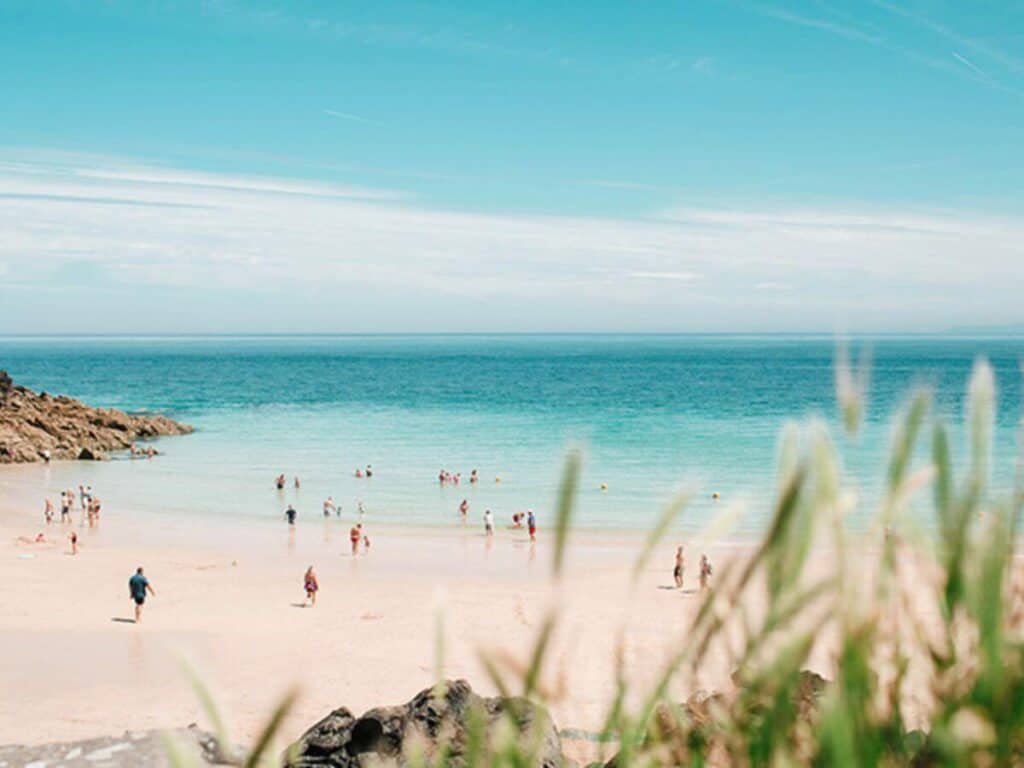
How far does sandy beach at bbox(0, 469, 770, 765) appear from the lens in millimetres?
17172

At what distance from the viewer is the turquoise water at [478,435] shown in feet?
→ 138

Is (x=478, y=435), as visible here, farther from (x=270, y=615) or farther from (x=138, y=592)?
(x=138, y=592)

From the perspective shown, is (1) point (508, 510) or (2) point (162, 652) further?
(1) point (508, 510)

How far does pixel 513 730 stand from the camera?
51.3 inches

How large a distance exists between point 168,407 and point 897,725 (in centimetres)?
9684

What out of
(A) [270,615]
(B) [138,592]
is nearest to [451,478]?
(A) [270,615]

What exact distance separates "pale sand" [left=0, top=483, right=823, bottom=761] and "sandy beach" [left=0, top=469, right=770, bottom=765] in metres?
0.06

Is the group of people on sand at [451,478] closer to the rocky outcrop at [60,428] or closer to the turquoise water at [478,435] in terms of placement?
the turquoise water at [478,435]

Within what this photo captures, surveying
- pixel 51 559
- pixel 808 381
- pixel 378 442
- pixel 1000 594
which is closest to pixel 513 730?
pixel 1000 594

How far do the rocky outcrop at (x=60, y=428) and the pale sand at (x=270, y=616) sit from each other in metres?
17.0

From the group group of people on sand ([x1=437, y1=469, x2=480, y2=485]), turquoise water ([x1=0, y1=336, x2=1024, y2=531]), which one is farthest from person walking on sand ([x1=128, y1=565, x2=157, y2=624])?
group of people on sand ([x1=437, y1=469, x2=480, y2=485])

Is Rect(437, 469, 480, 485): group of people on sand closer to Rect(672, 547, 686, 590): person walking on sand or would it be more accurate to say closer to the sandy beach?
the sandy beach

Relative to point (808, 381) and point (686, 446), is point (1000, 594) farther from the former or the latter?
point (808, 381)

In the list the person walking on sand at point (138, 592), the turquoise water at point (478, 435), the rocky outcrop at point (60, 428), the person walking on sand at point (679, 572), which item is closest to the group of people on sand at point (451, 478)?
the turquoise water at point (478, 435)
